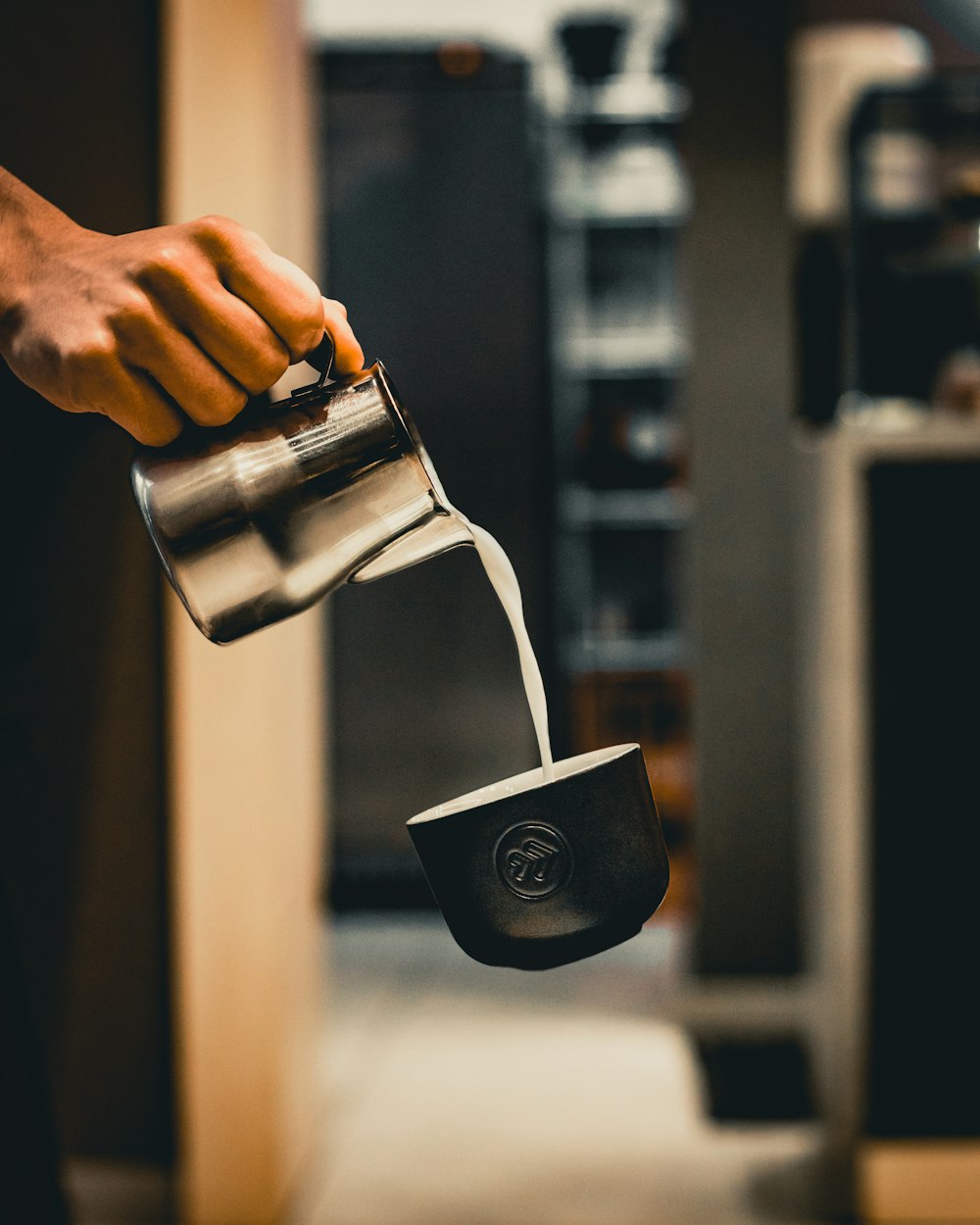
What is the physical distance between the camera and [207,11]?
6.31 feet

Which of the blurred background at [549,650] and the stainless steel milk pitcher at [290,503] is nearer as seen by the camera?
the stainless steel milk pitcher at [290,503]

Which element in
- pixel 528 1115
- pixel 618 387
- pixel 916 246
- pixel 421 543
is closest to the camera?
pixel 421 543

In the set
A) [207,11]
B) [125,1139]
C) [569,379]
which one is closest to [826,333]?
[569,379]

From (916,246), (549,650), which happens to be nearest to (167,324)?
(916,246)

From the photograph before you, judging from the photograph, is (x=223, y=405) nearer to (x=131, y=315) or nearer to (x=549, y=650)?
(x=131, y=315)

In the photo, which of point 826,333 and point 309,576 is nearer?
point 309,576

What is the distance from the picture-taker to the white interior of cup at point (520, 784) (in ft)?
→ 1.68

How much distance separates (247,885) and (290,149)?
125 cm

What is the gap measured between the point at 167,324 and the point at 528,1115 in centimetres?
227

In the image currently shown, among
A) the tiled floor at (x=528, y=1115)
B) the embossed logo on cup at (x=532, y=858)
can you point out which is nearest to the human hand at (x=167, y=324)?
the embossed logo on cup at (x=532, y=858)

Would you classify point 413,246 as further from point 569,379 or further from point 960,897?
point 960,897

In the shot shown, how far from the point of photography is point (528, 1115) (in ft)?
8.14

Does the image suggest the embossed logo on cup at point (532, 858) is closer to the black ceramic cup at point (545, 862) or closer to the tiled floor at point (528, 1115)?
the black ceramic cup at point (545, 862)

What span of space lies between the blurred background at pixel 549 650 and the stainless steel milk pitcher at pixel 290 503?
53.7 inches
